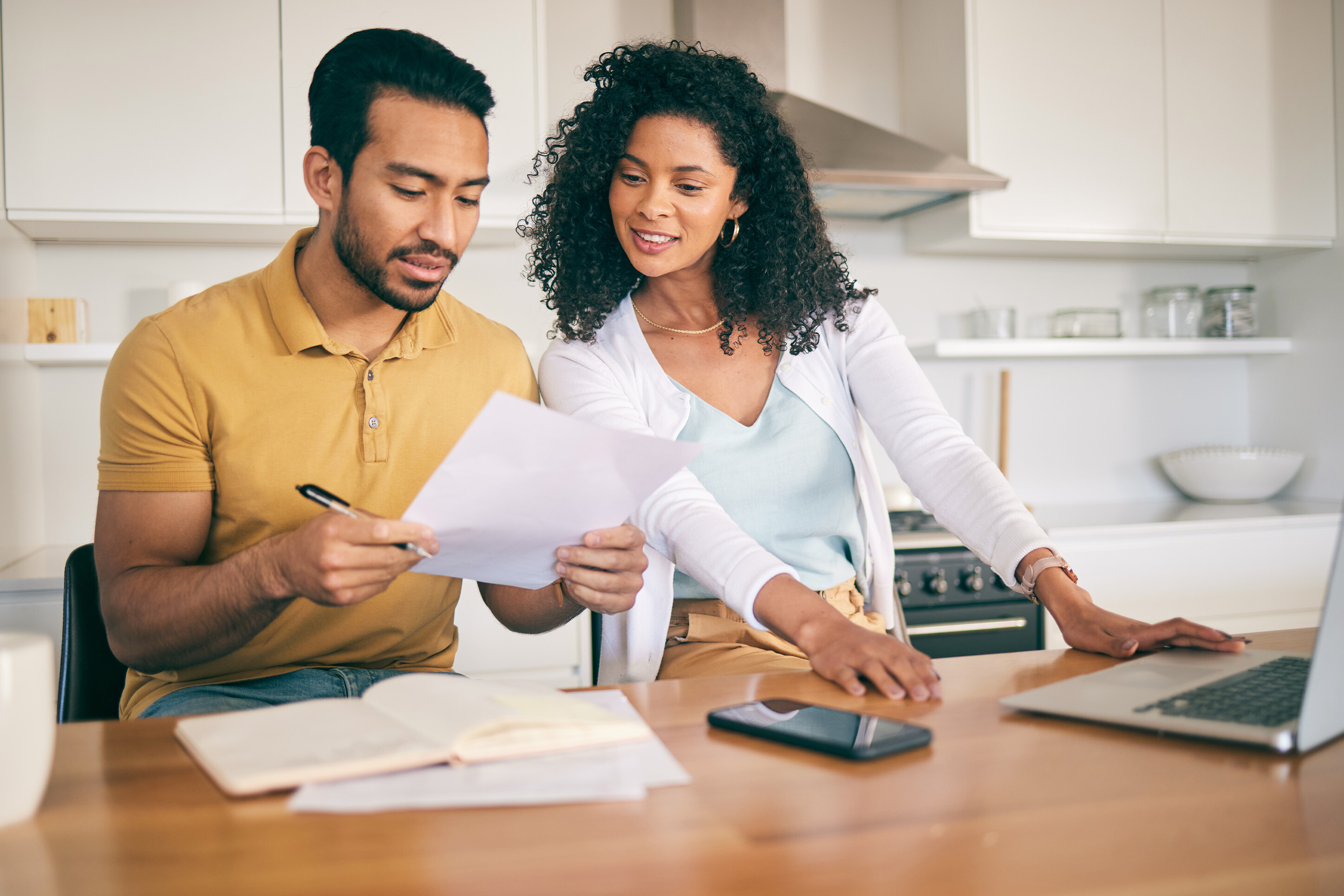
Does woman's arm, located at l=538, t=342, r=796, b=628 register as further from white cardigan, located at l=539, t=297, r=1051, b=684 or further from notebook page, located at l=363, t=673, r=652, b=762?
notebook page, located at l=363, t=673, r=652, b=762

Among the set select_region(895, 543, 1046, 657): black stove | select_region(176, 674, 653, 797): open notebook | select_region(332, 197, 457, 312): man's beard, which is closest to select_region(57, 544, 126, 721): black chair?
select_region(332, 197, 457, 312): man's beard

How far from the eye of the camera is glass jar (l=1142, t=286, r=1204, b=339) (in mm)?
3203

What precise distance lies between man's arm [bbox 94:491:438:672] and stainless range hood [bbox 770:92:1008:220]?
176 cm

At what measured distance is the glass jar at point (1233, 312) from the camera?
3.18 m

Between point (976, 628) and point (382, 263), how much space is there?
180 cm

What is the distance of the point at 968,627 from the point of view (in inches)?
98.2

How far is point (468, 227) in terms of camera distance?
1.35 meters

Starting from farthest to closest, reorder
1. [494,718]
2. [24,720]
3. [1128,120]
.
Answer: [1128,120] → [494,718] → [24,720]

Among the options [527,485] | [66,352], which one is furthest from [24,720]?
[66,352]

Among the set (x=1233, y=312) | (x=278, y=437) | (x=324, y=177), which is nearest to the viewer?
(x=278, y=437)

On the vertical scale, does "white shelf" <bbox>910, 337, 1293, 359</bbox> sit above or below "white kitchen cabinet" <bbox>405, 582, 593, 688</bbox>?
above

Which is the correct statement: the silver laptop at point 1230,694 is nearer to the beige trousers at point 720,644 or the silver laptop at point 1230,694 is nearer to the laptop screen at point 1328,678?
the laptop screen at point 1328,678

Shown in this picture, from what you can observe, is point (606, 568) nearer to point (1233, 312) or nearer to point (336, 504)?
point (336, 504)

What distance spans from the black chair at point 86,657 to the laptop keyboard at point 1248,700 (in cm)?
124
